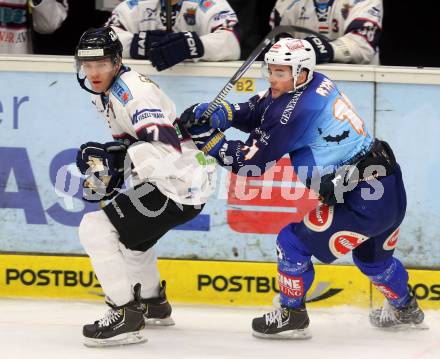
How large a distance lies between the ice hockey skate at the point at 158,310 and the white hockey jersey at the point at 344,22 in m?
1.41

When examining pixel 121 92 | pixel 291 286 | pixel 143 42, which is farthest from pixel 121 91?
pixel 291 286

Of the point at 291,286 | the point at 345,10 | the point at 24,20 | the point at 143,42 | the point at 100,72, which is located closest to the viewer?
the point at 100,72

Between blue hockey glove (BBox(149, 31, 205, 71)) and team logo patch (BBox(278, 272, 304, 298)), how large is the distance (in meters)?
1.17

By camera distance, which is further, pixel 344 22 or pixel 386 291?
pixel 344 22

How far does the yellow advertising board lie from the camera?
5637 millimetres

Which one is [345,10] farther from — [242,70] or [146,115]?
[146,115]

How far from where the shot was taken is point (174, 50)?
555cm

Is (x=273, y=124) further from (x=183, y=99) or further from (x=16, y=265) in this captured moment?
(x=16, y=265)

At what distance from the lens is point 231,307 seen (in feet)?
18.7

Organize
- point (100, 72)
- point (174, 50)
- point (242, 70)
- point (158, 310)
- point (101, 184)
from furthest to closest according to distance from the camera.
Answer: point (174, 50) < point (158, 310) < point (242, 70) < point (101, 184) < point (100, 72)

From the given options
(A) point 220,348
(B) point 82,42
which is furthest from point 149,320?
(B) point 82,42

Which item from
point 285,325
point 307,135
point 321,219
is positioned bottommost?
point 285,325

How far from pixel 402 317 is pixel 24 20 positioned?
253 centimetres

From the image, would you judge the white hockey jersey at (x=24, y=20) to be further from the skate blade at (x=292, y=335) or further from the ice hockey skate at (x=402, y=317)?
the ice hockey skate at (x=402, y=317)
